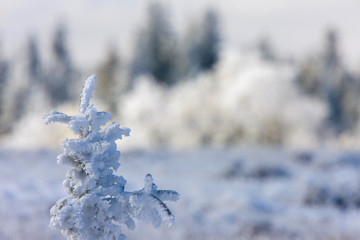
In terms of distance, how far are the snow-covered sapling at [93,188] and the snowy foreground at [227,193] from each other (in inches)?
174

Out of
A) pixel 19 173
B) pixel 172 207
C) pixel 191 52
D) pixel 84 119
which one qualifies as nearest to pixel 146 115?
pixel 191 52

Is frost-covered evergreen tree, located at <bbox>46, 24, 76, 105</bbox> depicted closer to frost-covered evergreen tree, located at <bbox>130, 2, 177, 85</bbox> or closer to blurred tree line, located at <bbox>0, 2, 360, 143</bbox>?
blurred tree line, located at <bbox>0, 2, 360, 143</bbox>

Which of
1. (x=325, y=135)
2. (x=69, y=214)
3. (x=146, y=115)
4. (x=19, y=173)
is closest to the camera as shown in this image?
(x=69, y=214)

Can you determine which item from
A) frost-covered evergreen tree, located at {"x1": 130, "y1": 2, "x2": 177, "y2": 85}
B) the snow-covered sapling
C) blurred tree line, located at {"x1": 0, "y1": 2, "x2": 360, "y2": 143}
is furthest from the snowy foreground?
frost-covered evergreen tree, located at {"x1": 130, "y1": 2, "x2": 177, "y2": 85}

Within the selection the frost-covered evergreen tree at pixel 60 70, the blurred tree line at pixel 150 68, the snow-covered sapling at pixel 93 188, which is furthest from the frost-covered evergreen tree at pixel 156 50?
the snow-covered sapling at pixel 93 188

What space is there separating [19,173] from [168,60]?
4593cm

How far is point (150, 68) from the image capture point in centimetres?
5922

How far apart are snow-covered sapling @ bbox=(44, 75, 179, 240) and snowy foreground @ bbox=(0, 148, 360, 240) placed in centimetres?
442

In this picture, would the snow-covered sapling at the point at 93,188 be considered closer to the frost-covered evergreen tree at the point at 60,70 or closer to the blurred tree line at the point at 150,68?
the blurred tree line at the point at 150,68

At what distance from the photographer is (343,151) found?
24.7 metres

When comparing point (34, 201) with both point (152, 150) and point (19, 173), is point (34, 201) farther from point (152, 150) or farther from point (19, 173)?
point (152, 150)

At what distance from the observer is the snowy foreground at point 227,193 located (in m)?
8.95

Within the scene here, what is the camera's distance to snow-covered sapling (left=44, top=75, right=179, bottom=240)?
8.61 feet

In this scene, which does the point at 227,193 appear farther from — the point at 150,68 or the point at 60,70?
the point at 60,70
